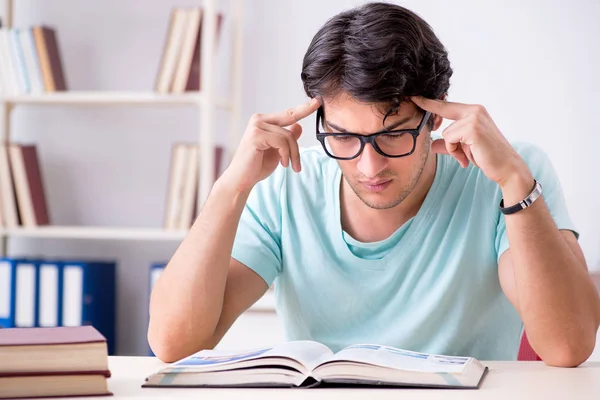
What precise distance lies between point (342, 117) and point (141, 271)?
191 centimetres

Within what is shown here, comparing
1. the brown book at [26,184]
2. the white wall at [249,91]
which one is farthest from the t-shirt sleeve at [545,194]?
the brown book at [26,184]

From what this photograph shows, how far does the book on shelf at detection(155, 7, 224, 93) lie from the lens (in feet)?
9.07

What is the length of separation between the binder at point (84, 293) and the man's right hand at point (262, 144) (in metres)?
1.49

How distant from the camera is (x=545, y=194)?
4.70 ft

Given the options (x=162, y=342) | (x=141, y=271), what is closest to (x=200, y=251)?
(x=162, y=342)

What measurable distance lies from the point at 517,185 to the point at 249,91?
1.85 meters

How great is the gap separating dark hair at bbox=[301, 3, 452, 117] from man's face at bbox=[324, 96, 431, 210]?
0.02m

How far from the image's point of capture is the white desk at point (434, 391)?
96cm

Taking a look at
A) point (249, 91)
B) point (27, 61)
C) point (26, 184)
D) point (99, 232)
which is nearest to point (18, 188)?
point (26, 184)

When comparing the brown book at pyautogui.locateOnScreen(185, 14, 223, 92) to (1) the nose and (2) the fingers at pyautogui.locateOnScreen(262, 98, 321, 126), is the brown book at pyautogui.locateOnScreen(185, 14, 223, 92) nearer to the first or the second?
(2) the fingers at pyautogui.locateOnScreen(262, 98, 321, 126)

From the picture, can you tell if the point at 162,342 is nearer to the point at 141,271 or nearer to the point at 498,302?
the point at 498,302

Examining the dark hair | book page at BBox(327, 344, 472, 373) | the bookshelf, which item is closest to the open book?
book page at BBox(327, 344, 472, 373)

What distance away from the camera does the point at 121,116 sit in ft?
10.1

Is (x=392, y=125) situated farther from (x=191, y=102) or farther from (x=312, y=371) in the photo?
(x=191, y=102)
